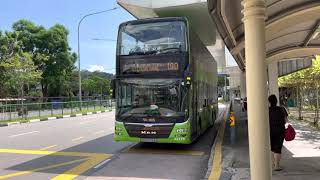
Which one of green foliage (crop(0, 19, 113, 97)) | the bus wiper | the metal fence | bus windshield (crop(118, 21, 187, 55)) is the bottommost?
the metal fence

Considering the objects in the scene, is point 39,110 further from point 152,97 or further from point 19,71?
point 152,97

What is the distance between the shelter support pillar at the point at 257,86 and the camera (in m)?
5.14

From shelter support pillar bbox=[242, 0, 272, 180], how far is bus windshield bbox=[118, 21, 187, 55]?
8.31 metres

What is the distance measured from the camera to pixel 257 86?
5.16 m

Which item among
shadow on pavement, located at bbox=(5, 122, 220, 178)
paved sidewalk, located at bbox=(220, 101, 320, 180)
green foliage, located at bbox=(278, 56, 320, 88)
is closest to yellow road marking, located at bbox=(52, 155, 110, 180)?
shadow on pavement, located at bbox=(5, 122, 220, 178)

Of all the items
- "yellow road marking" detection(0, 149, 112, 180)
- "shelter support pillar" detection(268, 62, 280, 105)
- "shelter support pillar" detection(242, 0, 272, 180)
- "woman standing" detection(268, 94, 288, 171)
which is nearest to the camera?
"shelter support pillar" detection(242, 0, 272, 180)

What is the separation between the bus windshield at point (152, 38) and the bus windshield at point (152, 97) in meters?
0.94

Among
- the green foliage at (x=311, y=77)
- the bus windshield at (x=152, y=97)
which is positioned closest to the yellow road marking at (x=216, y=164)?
the bus windshield at (x=152, y=97)

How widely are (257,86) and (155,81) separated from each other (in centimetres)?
861

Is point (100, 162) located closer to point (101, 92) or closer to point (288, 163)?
point (288, 163)

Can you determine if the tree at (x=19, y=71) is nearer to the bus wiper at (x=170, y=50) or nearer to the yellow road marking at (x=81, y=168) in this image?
the bus wiper at (x=170, y=50)

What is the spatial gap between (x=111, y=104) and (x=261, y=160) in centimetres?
5441

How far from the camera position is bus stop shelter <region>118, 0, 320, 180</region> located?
516 centimetres

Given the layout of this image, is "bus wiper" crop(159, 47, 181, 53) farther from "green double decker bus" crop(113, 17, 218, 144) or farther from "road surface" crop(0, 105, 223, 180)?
"road surface" crop(0, 105, 223, 180)
